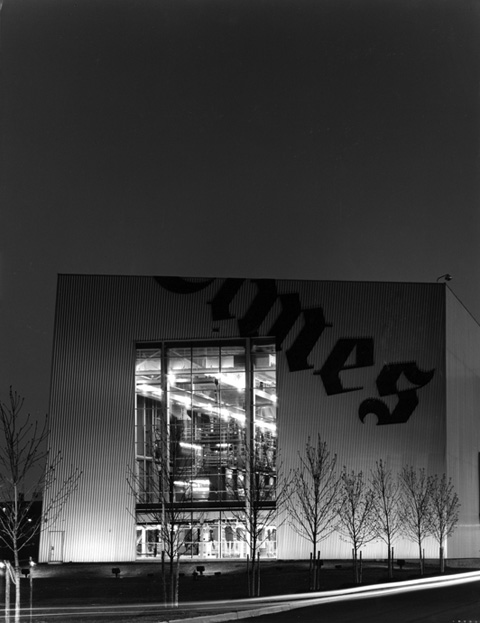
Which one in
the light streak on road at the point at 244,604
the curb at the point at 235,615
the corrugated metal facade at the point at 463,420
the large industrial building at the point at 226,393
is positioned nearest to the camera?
the curb at the point at 235,615

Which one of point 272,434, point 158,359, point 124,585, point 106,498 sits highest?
point 158,359

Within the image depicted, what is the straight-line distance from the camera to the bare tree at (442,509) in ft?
166

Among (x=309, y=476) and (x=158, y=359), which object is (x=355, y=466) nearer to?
(x=309, y=476)

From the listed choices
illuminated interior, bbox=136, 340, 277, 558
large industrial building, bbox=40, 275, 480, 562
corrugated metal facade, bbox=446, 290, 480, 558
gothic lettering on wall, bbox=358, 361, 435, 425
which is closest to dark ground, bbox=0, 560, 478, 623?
illuminated interior, bbox=136, 340, 277, 558

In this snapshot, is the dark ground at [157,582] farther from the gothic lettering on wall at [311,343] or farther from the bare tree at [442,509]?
the gothic lettering on wall at [311,343]

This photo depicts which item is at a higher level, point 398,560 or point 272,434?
point 272,434

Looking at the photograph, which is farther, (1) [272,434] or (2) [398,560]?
(1) [272,434]

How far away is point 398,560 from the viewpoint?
51.0 meters

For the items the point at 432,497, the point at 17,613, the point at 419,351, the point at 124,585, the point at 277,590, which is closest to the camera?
the point at 17,613

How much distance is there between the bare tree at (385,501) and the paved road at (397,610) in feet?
61.3

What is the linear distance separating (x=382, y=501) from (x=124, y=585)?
1673cm

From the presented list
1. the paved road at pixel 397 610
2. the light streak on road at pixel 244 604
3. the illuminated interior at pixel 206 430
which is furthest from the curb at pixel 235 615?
the illuminated interior at pixel 206 430

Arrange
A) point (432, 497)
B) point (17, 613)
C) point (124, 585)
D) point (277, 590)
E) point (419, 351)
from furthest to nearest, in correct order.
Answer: point (419, 351), point (432, 497), point (124, 585), point (277, 590), point (17, 613)

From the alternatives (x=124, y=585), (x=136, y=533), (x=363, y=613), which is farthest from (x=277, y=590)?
(x=136, y=533)
